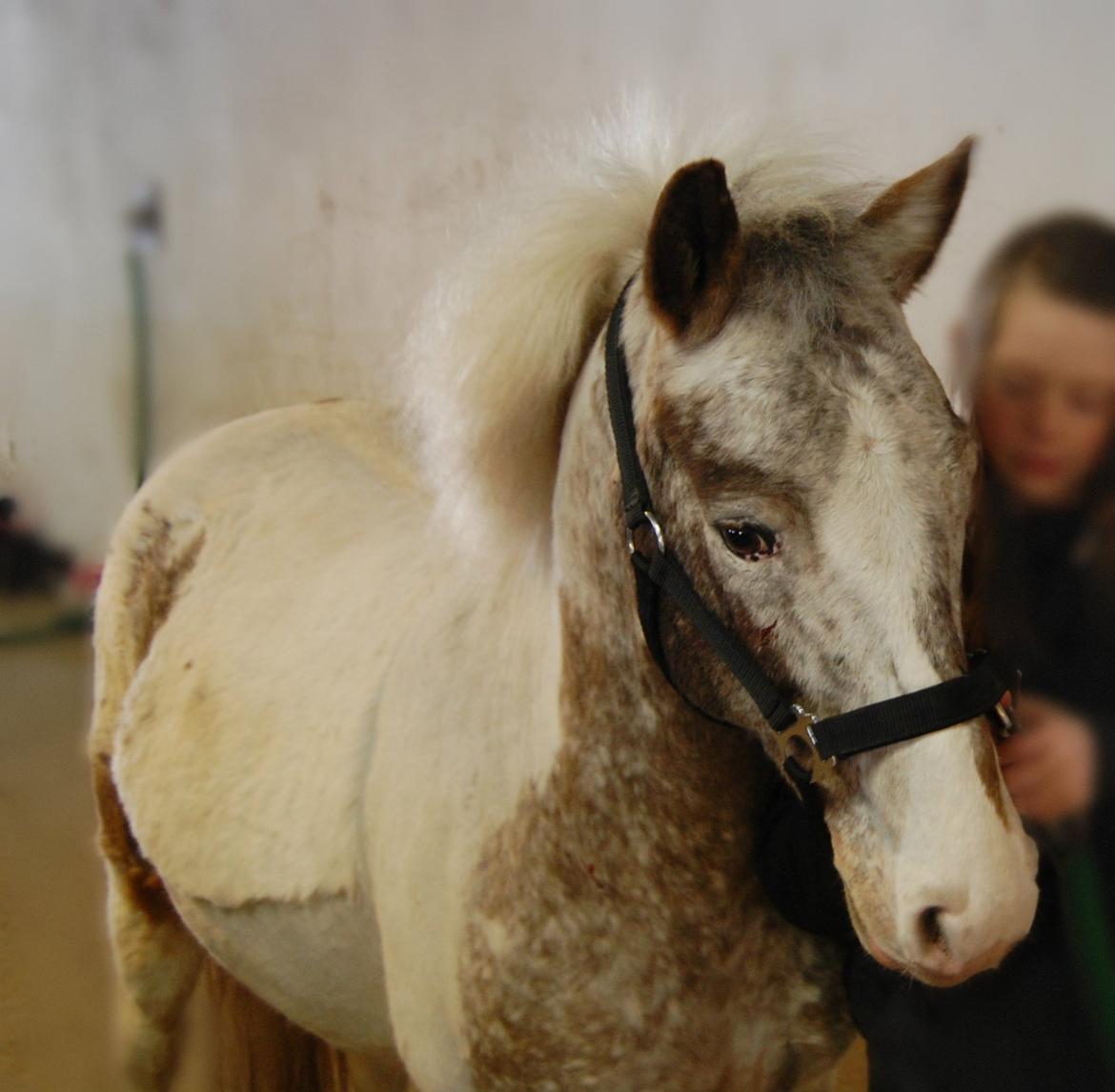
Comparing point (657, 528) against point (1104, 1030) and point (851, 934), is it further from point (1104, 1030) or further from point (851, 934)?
point (1104, 1030)

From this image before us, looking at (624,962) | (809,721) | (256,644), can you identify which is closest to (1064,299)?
(809,721)

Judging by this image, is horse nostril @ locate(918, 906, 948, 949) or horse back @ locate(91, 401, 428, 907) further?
horse back @ locate(91, 401, 428, 907)

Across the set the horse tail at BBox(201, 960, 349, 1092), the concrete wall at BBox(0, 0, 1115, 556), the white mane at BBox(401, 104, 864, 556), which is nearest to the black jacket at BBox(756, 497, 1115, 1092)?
the white mane at BBox(401, 104, 864, 556)

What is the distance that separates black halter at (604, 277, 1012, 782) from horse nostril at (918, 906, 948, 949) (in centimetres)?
8

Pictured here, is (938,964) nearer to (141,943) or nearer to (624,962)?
(624,962)

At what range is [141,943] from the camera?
46.4 inches

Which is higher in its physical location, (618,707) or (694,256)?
(694,256)

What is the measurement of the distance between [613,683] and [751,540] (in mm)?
161

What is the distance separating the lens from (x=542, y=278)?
0.64m

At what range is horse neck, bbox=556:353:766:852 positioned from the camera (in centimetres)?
62

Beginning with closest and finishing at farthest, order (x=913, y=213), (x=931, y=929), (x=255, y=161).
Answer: (x=931, y=929), (x=913, y=213), (x=255, y=161)

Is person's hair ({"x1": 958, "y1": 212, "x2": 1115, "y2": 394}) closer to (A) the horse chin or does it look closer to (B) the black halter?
(B) the black halter

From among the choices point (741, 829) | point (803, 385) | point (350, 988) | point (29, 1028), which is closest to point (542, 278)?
point (803, 385)

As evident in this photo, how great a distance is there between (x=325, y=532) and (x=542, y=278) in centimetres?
50
